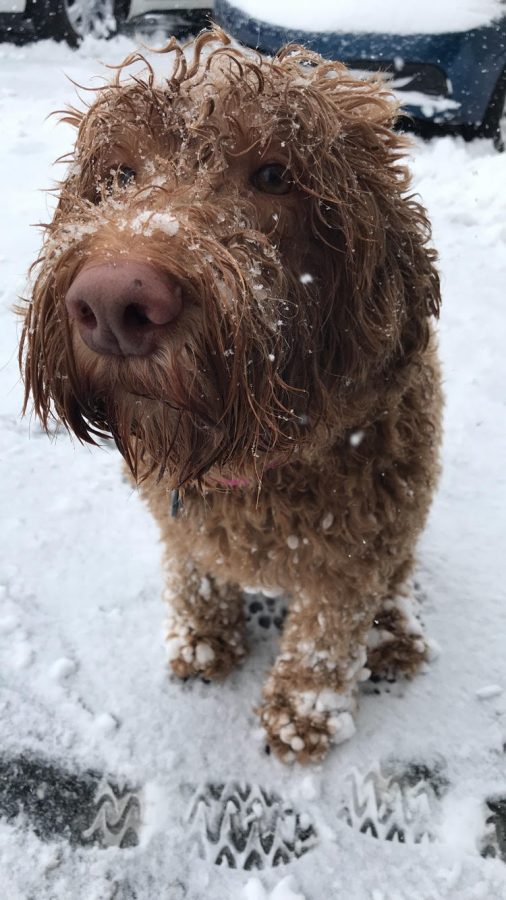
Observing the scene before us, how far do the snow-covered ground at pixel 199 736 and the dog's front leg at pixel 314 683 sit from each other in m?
0.08

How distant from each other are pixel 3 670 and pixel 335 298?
6.33ft

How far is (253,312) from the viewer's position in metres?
1.40

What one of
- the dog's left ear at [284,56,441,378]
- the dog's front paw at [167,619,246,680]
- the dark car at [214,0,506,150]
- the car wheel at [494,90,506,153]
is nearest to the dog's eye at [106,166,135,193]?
the dog's left ear at [284,56,441,378]

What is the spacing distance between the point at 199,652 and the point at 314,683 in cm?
46

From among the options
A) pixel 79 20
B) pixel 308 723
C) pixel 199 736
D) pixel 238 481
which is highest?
pixel 79 20

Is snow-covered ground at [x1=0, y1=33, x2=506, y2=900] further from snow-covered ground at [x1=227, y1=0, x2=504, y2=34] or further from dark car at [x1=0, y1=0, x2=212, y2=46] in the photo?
dark car at [x1=0, y1=0, x2=212, y2=46]

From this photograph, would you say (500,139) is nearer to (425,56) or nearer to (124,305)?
(425,56)

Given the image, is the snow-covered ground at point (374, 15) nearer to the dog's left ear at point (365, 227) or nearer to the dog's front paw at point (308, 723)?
the dog's left ear at point (365, 227)

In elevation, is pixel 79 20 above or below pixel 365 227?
below

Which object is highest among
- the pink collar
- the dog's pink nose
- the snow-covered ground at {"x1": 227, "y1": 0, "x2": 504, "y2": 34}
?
the snow-covered ground at {"x1": 227, "y1": 0, "x2": 504, "y2": 34}

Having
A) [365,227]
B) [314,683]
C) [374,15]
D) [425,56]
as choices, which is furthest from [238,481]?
[374,15]

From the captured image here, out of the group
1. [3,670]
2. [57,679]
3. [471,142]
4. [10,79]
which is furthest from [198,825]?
[10,79]

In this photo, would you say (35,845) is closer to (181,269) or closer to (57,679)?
(57,679)

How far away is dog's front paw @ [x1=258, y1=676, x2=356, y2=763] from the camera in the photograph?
2.40 meters
